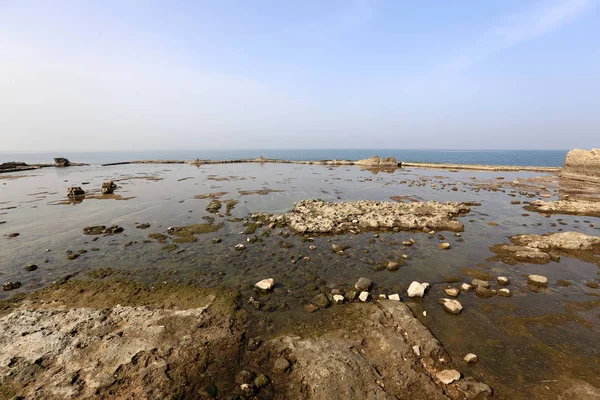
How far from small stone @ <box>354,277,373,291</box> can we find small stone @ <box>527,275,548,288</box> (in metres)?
6.85

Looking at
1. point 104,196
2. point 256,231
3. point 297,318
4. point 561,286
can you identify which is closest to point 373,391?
point 297,318

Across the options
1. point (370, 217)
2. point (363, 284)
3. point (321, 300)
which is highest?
point (370, 217)

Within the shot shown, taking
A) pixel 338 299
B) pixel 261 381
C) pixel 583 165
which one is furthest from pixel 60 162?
pixel 583 165

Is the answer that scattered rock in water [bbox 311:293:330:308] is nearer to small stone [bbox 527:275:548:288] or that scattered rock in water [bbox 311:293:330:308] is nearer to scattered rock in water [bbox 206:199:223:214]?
small stone [bbox 527:275:548:288]

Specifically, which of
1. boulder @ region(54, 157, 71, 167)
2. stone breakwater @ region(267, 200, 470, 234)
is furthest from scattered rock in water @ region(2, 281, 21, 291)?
boulder @ region(54, 157, 71, 167)

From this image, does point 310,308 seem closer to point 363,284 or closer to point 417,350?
point 363,284

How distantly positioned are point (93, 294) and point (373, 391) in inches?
412

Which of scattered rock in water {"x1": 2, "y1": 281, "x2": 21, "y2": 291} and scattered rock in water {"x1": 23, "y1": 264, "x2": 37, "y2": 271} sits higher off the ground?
scattered rock in water {"x1": 23, "y1": 264, "x2": 37, "y2": 271}

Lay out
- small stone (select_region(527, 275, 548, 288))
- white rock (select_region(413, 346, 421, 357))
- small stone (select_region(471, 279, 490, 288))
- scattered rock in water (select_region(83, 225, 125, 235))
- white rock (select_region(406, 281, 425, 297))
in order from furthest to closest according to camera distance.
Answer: scattered rock in water (select_region(83, 225, 125, 235)) < small stone (select_region(527, 275, 548, 288)) < small stone (select_region(471, 279, 490, 288)) < white rock (select_region(406, 281, 425, 297)) < white rock (select_region(413, 346, 421, 357))

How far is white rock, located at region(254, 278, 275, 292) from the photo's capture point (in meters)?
9.98

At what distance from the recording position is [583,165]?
41.4m

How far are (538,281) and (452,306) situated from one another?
5030mm

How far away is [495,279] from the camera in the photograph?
10.8 meters

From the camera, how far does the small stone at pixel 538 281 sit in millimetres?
10308
